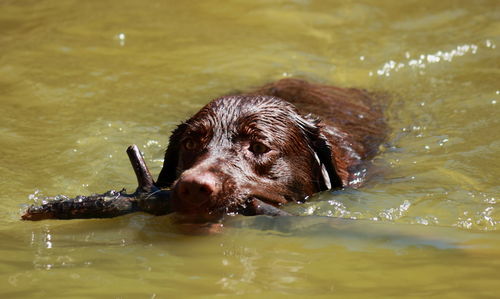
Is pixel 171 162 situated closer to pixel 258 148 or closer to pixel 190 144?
pixel 190 144

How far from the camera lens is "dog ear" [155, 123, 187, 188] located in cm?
577

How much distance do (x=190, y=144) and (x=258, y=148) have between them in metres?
0.50

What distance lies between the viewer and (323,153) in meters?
5.81

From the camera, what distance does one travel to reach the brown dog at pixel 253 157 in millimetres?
4590

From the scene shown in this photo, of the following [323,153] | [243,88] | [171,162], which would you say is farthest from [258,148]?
[243,88]

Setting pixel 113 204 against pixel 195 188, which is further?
pixel 113 204

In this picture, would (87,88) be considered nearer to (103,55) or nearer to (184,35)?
(103,55)

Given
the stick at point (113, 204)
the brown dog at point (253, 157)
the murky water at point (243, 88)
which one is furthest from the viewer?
the brown dog at point (253, 157)

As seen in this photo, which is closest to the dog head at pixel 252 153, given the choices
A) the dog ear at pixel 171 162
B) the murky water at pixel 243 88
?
the dog ear at pixel 171 162

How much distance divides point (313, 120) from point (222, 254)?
237cm

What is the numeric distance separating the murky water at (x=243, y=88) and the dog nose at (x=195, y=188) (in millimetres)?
219

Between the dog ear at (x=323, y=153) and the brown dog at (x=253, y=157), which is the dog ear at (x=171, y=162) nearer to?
the brown dog at (x=253, y=157)

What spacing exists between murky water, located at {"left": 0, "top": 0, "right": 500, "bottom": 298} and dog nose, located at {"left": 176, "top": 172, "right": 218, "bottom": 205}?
219mm

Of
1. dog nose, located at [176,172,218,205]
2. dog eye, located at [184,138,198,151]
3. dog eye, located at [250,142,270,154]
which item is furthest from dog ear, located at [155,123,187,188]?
dog nose, located at [176,172,218,205]
